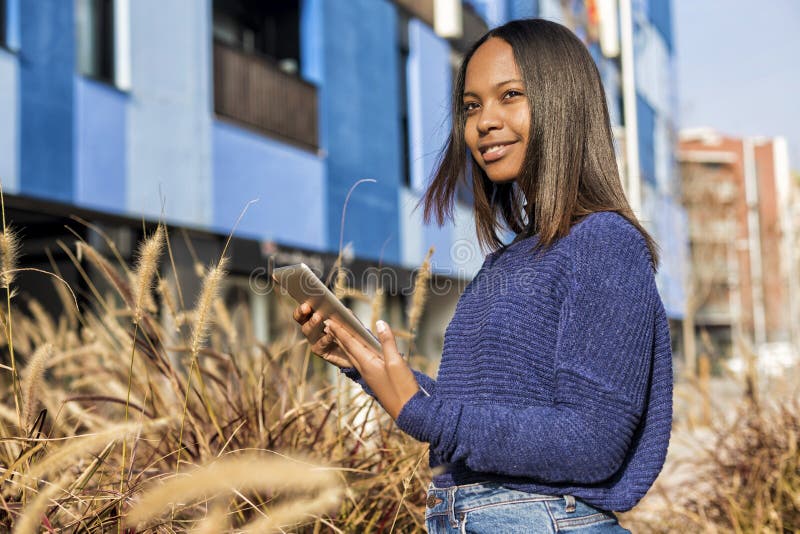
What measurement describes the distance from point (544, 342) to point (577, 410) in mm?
151

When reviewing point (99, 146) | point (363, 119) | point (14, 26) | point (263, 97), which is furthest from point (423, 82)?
point (14, 26)

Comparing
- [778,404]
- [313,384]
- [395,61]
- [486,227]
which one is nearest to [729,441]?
[778,404]

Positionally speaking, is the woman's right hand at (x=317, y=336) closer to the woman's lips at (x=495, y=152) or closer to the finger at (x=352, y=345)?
the finger at (x=352, y=345)

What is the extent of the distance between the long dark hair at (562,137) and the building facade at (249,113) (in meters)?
1.29

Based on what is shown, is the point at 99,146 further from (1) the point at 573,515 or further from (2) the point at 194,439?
(1) the point at 573,515

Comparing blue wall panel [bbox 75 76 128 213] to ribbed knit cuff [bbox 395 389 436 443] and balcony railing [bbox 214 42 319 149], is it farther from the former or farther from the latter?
ribbed knit cuff [bbox 395 389 436 443]

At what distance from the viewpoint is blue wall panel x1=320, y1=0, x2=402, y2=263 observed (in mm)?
11789

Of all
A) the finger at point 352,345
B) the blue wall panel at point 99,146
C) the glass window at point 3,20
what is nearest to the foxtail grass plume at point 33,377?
the finger at point 352,345

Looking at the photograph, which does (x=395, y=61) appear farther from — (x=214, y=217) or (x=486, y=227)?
(x=486, y=227)

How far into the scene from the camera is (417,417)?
1355 mm

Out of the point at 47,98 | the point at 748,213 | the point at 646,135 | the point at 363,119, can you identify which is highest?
the point at 748,213

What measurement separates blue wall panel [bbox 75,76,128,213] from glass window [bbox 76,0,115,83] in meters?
0.21

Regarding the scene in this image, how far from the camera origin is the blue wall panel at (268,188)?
9.52 metres

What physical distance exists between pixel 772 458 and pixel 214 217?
6685mm
